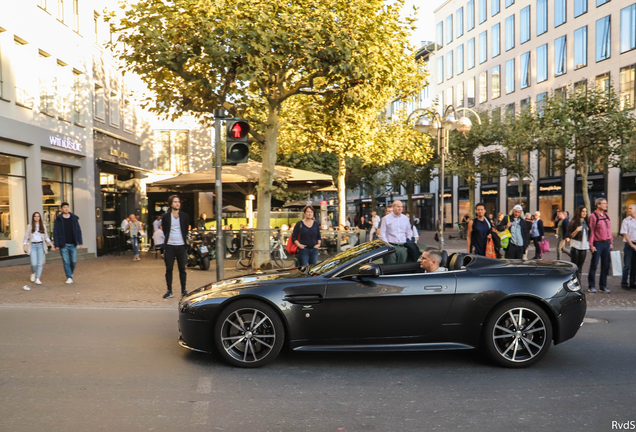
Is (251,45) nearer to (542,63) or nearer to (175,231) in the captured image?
(175,231)

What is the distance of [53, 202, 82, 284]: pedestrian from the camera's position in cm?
1234

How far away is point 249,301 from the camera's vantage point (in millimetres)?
5516

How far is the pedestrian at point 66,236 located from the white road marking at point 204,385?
832cm

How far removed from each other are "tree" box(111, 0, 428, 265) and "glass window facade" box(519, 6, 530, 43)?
105ft

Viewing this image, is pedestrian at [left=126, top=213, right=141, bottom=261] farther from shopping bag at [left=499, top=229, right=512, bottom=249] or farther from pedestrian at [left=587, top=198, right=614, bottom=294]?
pedestrian at [left=587, top=198, right=614, bottom=294]

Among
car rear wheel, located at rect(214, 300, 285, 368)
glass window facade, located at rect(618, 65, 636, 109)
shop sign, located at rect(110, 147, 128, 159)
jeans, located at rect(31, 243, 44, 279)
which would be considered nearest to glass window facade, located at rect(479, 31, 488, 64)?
glass window facade, located at rect(618, 65, 636, 109)

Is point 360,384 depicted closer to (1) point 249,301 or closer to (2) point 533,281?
(1) point 249,301

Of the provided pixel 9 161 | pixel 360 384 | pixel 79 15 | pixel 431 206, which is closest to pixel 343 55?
pixel 360 384

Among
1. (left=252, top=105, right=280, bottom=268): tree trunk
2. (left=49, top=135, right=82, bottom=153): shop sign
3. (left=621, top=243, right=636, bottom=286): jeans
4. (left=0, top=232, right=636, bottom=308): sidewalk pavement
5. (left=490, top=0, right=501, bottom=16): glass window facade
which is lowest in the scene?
(left=0, top=232, right=636, bottom=308): sidewalk pavement

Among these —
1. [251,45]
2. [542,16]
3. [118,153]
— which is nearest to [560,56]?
[542,16]

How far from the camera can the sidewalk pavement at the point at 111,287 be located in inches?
393

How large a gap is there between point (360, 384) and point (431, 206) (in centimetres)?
5231

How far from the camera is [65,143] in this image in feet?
65.6

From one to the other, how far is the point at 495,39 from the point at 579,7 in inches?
424
